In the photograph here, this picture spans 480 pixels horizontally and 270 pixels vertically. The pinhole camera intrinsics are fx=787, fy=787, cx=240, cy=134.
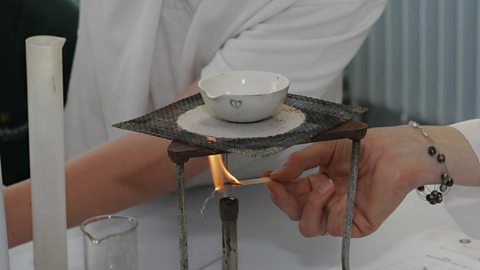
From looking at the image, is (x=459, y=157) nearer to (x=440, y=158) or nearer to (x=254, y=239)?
(x=440, y=158)

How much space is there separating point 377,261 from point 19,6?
35.6 inches

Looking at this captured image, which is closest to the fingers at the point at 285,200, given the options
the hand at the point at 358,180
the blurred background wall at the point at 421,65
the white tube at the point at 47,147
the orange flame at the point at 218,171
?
the hand at the point at 358,180

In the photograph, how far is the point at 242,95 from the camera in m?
0.69

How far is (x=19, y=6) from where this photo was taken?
4.90ft

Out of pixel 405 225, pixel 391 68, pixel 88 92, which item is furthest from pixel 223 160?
pixel 391 68

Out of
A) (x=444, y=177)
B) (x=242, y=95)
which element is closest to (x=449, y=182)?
(x=444, y=177)

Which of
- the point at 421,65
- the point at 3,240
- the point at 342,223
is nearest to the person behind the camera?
the point at 3,240

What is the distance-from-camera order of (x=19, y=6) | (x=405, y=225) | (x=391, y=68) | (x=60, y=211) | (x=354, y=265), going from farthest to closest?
1. (x=391, y=68)
2. (x=19, y=6)
3. (x=405, y=225)
4. (x=354, y=265)
5. (x=60, y=211)

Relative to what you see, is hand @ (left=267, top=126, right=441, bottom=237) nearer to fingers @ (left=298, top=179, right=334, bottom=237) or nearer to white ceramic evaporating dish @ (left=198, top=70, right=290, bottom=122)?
fingers @ (left=298, top=179, right=334, bottom=237)

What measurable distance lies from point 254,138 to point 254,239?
350 millimetres

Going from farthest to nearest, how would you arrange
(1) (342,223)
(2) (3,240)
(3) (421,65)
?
(3) (421,65) < (1) (342,223) < (2) (3,240)

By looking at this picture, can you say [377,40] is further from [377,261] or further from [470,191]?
[377,261]

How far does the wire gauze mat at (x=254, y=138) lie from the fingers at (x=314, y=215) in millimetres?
174

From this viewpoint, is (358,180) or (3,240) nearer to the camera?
(3,240)
